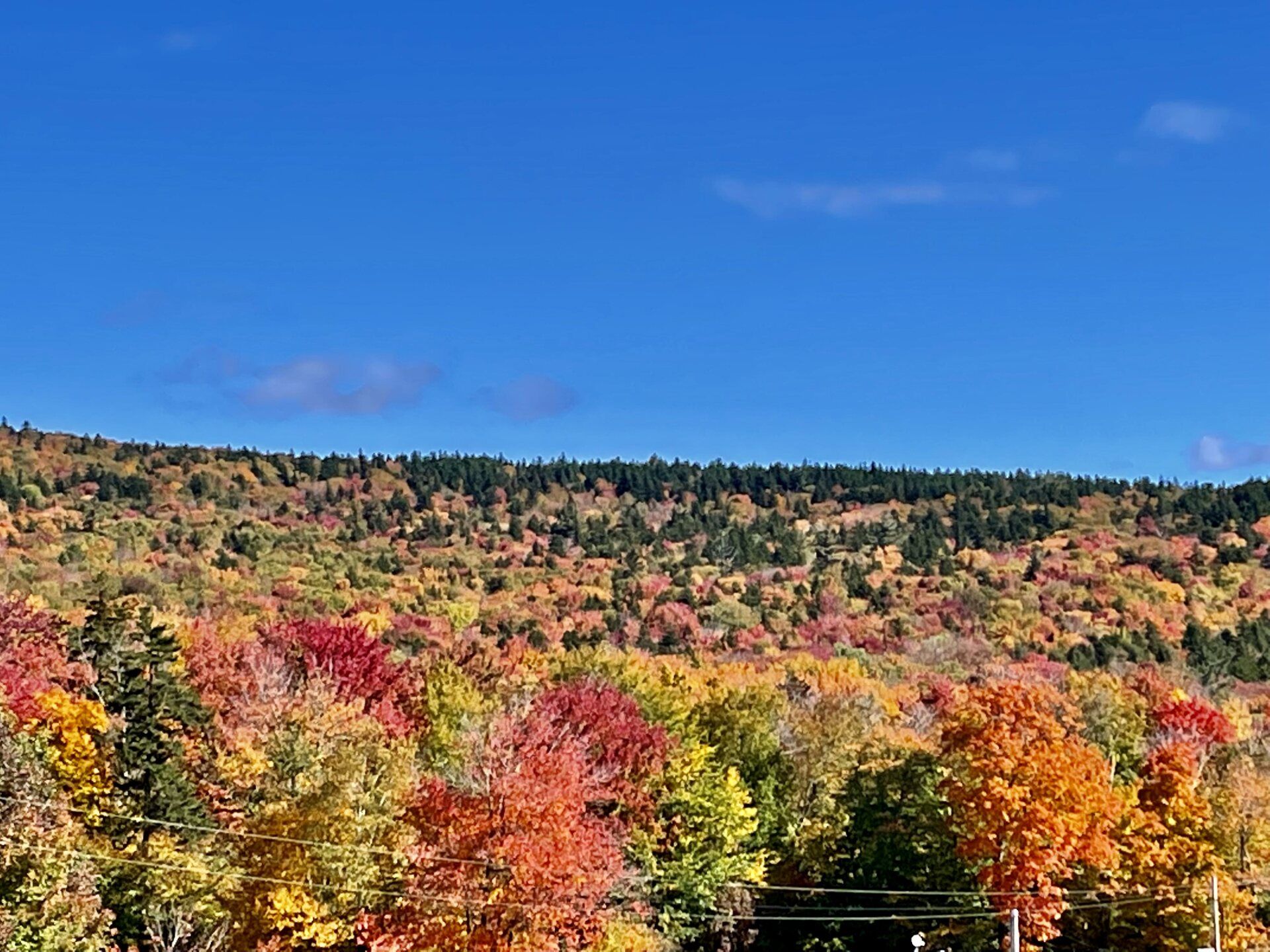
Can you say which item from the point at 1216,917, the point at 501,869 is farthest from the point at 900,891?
the point at 501,869

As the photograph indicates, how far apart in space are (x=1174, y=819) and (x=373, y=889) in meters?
27.4

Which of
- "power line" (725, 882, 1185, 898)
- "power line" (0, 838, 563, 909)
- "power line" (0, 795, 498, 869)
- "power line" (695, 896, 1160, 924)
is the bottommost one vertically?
"power line" (695, 896, 1160, 924)

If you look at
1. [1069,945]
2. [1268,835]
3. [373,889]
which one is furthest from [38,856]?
[1268,835]

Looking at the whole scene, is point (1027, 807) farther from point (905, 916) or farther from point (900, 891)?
point (905, 916)

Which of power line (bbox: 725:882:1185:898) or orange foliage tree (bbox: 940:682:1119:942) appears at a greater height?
orange foliage tree (bbox: 940:682:1119:942)

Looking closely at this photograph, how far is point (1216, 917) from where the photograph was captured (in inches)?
1734

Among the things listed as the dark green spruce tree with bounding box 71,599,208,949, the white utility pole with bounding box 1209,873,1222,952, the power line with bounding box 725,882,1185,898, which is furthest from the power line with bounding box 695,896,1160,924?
the dark green spruce tree with bounding box 71,599,208,949

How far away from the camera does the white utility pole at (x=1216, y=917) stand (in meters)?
44.0

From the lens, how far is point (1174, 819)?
50.2 meters

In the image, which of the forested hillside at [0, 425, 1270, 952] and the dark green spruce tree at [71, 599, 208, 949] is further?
the dark green spruce tree at [71, 599, 208, 949]

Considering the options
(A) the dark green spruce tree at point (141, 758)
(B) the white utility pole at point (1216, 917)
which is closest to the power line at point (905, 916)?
(B) the white utility pole at point (1216, 917)

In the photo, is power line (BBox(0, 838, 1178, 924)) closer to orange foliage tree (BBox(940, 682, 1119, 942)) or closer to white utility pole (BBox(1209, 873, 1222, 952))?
orange foliage tree (BBox(940, 682, 1119, 942))

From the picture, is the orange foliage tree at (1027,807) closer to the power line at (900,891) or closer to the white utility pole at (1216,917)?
the power line at (900,891)

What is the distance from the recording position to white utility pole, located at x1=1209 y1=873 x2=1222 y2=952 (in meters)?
44.0
